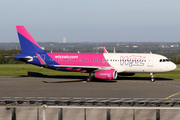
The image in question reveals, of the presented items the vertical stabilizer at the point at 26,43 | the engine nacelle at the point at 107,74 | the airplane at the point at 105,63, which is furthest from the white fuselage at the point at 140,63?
the vertical stabilizer at the point at 26,43

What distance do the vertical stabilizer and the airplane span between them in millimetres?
674

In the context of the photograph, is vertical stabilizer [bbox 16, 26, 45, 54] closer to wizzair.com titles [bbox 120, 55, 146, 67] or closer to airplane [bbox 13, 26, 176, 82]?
airplane [bbox 13, 26, 176, 82]

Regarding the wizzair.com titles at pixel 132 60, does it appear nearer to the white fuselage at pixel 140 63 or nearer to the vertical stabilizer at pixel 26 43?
the white fuselage at pixel 140 63

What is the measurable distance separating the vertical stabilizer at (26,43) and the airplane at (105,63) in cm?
67

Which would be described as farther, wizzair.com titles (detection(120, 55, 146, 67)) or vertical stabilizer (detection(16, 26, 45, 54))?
vertical stabilizer (detection(16, 26, 45, 54))

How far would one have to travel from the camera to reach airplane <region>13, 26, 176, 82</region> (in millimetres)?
39844

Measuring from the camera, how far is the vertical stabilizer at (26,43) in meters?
45.3

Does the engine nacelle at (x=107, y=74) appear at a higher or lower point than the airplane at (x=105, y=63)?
lower

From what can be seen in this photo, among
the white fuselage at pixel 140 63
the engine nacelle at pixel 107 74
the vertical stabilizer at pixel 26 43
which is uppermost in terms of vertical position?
the vertical stabilizer at pixel 26 43

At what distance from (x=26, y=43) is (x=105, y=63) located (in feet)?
47.0

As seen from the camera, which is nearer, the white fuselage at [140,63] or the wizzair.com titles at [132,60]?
the white fuselage at [140,63]

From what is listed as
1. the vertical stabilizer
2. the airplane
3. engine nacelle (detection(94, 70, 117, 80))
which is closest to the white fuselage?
the airplane

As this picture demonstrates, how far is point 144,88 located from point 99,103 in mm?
18996

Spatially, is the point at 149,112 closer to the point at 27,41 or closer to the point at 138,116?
the point at 138,116
